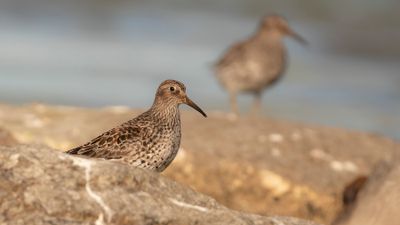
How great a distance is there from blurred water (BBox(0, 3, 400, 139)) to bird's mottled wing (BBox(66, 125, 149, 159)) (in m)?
12.0

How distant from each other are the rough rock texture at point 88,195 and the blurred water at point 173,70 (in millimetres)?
14265

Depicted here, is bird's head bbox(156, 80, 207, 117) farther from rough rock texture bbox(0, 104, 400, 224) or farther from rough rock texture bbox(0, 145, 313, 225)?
rough rock texture bbox(0, 145, 313, 225)

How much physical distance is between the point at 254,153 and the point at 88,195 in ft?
23.1

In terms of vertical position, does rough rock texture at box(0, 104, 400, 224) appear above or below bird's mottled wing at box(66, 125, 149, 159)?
above

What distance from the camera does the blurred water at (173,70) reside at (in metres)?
23.1

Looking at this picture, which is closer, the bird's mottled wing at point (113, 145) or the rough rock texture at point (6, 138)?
the bird's mottled wing at point (113, 145)

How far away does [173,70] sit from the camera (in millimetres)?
25125

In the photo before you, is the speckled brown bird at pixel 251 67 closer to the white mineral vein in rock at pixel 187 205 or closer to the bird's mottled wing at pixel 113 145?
the bird's mottled wing at pixel 113 145

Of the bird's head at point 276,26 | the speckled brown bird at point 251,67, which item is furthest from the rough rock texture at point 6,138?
the bird's head at point 276,26

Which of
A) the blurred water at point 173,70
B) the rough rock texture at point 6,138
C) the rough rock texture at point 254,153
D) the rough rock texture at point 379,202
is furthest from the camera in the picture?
the blurred water at point 173,70

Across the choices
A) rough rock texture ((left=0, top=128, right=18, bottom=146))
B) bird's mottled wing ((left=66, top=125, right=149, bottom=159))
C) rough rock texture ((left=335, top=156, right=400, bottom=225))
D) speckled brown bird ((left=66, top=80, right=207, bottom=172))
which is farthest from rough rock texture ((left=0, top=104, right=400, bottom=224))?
bird's mottled wing ((left=66, top=125, right=149, bottom=159))

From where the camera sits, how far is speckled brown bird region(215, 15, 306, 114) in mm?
19875

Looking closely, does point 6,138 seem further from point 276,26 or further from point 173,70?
point 173,70

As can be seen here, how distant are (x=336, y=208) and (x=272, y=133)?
1784 mm
